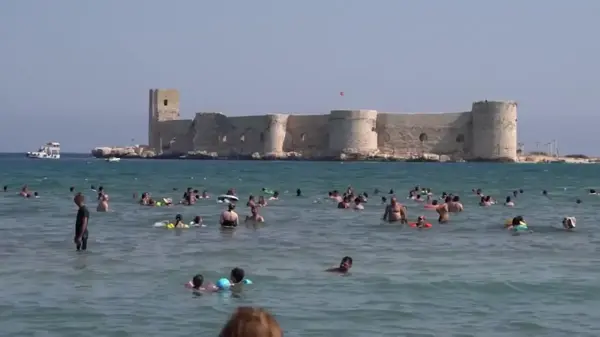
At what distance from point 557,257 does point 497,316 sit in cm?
641

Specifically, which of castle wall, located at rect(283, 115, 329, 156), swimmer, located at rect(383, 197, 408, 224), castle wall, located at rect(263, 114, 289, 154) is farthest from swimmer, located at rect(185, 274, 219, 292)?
castle wall, located at rect(283, 115, 329, 156)

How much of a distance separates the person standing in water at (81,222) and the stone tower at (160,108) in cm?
9509

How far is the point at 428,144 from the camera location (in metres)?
100

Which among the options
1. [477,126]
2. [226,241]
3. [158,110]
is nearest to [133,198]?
[226,241]

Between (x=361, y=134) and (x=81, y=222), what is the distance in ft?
263

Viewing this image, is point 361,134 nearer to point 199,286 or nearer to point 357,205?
point 357,205

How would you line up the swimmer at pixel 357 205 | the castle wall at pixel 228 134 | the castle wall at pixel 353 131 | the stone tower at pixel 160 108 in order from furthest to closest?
the stone tower at pixel 160 108, the castle wall at pixel 228 134, the castle wall at pixel 353 131, the swimmer at pixel 357 205

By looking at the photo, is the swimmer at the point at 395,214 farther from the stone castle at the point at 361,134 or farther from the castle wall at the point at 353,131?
the castle wall at the point at 353,131

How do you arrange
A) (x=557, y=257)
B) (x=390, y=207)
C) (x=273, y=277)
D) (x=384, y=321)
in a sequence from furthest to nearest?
(x=390, y=207) → (x=557, y=257) → (x=273, y=277) → (x=384, y=321)

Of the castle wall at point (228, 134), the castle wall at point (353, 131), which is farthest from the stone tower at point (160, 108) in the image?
the castle wall at point (353, 131)

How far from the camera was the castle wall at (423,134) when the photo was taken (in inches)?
3861

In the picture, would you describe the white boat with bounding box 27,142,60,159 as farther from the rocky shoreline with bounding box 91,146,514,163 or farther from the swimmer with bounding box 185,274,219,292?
the swimmer with bounding box 185,274,219,292

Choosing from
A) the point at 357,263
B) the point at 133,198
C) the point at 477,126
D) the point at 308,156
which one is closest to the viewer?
the point at 357,263

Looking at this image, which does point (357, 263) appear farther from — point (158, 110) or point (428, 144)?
point (158, 110)
